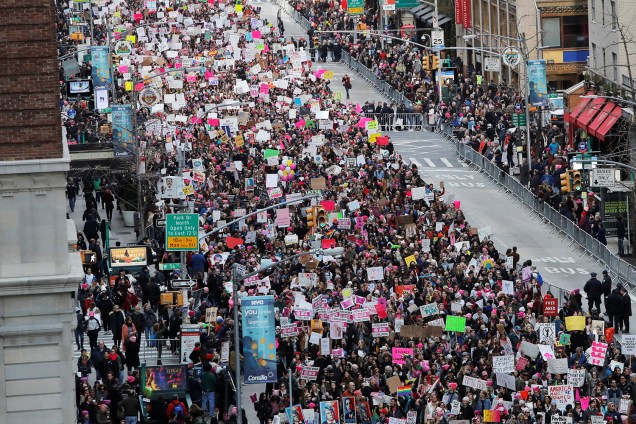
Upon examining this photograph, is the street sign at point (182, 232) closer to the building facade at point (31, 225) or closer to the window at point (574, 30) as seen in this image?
the building facade at point (31, 225)

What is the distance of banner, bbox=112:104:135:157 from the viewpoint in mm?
63719

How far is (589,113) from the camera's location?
74.7 m

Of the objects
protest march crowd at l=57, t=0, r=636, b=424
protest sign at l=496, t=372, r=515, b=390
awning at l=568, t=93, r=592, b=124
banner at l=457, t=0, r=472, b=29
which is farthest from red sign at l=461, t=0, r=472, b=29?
protest sign at l=496, t=372, r=515, b=390

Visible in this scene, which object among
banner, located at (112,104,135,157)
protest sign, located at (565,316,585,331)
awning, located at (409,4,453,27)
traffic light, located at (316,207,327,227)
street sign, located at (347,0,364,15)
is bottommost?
protest sign, located at (565,316,585,331)

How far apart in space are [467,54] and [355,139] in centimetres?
3222

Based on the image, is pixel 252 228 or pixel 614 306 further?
pixel 252 228

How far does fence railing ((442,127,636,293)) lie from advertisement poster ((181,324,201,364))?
1636 cm

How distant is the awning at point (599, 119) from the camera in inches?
2879

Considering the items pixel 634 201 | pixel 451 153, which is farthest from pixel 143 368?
pixel 451 153

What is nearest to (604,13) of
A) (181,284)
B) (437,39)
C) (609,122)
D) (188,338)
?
(609,122)

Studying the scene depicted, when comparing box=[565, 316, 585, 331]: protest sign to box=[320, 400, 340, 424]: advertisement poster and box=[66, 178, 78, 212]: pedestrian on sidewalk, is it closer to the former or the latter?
box=[320, 400, 340, 424]: advertisement poster

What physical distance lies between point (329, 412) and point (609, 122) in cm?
3476

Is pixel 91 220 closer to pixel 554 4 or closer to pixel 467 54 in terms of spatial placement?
pixel 554 4

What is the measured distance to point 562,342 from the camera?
43.8m
